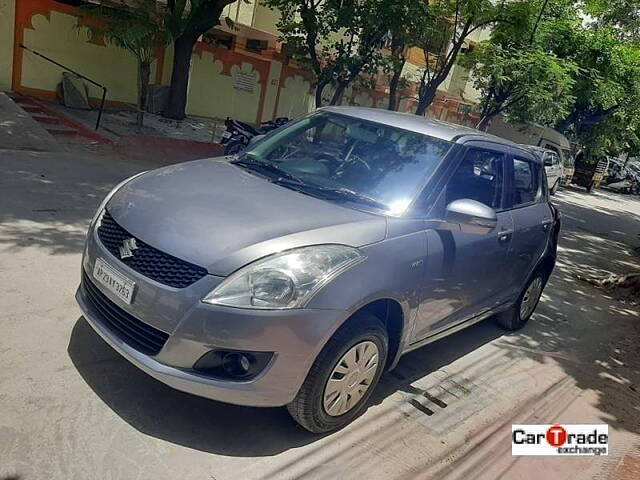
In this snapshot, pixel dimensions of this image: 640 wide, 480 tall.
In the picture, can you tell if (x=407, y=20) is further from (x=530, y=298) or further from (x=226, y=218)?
(x=226, y=218)

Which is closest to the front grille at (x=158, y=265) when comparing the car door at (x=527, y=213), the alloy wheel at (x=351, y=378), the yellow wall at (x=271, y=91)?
the alloy wheel at (x=351, y=378)

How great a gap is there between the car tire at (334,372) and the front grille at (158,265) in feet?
2.48

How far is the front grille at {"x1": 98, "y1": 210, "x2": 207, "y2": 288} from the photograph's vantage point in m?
2.53

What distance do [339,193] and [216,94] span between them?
13.8 metres

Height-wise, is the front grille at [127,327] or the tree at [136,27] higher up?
the tree at [136,27]

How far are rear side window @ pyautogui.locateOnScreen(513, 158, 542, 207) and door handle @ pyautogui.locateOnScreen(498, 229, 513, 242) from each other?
1.18 feet

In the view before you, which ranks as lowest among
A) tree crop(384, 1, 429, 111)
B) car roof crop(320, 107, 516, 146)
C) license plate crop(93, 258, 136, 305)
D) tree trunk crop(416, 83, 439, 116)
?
license plate crop(93, 258, 136, 305)

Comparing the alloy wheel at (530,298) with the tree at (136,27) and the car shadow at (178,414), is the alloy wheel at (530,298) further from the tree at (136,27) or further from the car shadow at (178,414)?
the tree at (136,27)

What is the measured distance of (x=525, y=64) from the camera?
608 inches

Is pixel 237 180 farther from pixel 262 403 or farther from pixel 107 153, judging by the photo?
pixel 107 153

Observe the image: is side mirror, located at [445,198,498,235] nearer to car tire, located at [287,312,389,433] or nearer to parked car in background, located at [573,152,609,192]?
car tire, located at [287,312,389,433]

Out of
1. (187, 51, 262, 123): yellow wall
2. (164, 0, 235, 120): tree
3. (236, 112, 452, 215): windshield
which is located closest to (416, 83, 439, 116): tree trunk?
(187, 51, 262, 123): yellow wall

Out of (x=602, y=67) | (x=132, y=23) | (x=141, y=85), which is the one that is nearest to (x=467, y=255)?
(x=132, y=23)

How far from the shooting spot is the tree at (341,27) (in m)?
11.8
